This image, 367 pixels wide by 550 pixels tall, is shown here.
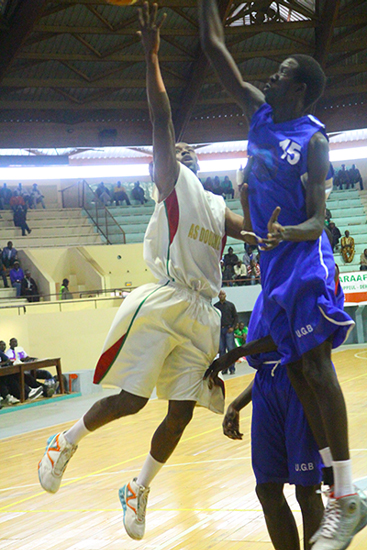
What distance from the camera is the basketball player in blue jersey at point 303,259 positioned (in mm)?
1963

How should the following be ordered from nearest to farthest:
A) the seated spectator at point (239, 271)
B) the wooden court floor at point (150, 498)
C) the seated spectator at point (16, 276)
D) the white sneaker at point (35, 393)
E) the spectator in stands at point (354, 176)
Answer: the wooden court floor at point (150, 498) < the white sneaker at point (35, 393) < the seated spectator at point (16, 276) < the seated spectator at point (239, 271) < the spectator in stands at point (354, 176)

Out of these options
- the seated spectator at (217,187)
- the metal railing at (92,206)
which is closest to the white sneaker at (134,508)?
the metal railing at (92,206)

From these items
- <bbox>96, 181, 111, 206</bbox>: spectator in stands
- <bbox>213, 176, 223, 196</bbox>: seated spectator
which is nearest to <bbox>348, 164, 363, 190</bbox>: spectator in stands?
<bbox>213, 176, 223, 196</bbox>: seated spectator

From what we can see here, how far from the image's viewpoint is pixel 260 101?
8.16 ft

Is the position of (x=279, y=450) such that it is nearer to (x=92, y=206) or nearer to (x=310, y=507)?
(x=310, y=507)

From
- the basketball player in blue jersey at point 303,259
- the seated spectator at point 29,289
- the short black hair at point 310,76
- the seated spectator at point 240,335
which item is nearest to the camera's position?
the basketball player in blue jersey at point 303,259

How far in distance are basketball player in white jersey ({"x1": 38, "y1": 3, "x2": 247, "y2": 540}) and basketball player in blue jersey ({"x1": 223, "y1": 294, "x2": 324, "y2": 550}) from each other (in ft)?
1.00

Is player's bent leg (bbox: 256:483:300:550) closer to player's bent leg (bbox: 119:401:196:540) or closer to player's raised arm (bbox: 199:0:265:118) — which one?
player's bent leg (bbox: 119:401:196:540)

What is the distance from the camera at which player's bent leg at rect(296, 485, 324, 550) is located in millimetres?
2369

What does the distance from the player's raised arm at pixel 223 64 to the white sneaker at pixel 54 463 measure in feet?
5.08

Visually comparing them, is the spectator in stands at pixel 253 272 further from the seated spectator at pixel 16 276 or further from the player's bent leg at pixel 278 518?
the player's bent leg at pixel 278 518

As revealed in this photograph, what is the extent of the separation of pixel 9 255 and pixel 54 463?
14.2 meters

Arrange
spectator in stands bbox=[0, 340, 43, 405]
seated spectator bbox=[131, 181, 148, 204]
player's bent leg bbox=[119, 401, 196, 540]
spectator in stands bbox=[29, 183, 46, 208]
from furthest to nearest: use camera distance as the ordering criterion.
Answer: seated spectator bbox=[131, 181, 148, 204] < spectator in stands bbox=[29, 183, 46, 208] < spectator in stands bbox=[0, 340, 43, 405] < player's bent leg bbox=[119, 401, 196, 540]

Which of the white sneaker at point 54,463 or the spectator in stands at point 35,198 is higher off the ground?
the spectator in stands at point 35,198
